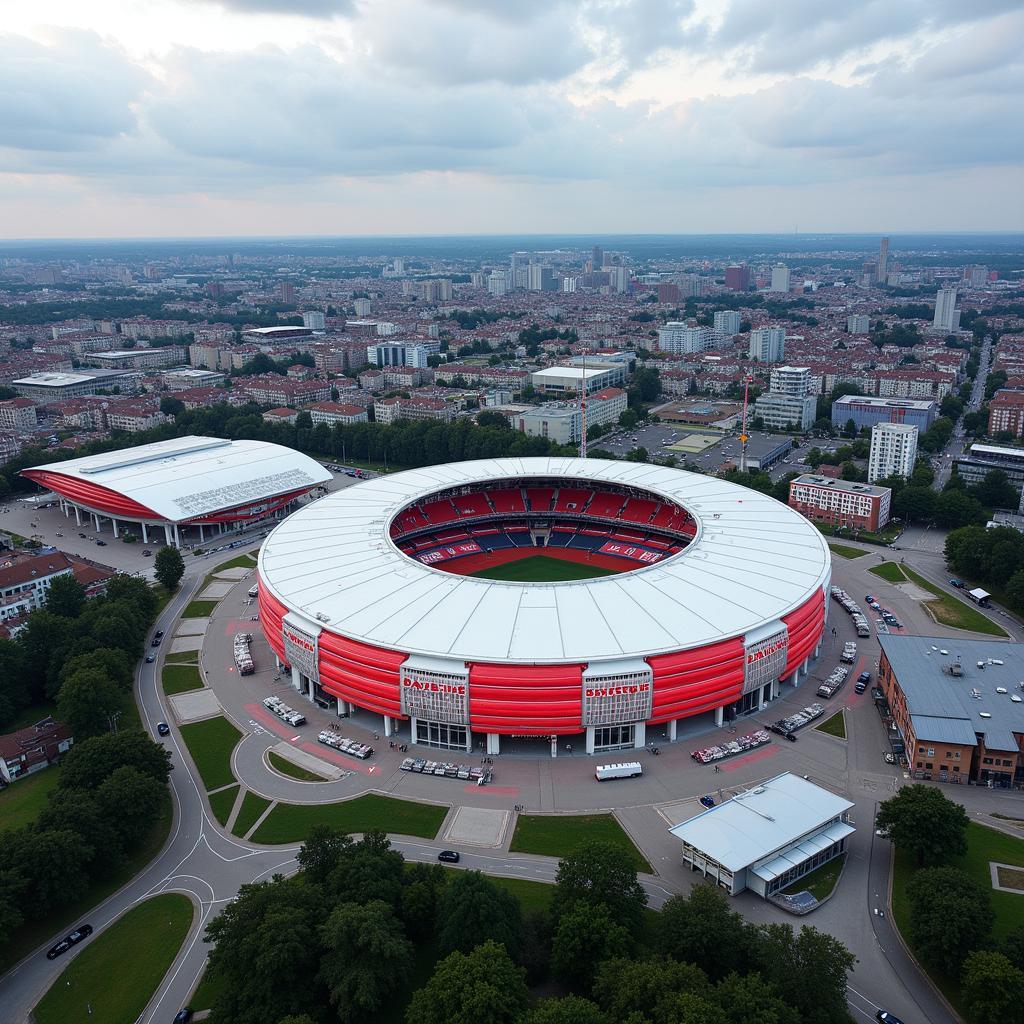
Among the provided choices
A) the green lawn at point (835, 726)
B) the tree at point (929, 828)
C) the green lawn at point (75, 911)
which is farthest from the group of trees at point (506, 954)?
the green lawn at point (835, 726)

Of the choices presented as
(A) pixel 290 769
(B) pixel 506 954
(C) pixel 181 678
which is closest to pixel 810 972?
(B) pixel 506 954

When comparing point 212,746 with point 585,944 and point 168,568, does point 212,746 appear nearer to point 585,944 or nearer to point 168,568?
point 168,568

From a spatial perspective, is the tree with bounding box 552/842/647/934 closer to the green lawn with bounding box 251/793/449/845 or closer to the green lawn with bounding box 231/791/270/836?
the green lawn with bounding box 251/793/449/845

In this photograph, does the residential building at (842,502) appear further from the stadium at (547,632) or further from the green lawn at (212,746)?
the green lawn at (212,746)

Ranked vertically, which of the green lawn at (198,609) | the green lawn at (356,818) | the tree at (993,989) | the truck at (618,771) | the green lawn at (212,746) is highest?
the tree at (993,989)

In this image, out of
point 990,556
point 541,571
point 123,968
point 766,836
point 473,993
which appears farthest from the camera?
point 541,571

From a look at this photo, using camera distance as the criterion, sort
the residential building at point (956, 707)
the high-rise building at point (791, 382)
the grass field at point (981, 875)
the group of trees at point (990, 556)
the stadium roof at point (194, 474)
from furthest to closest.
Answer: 1. the high-rise building at point (791, 382)
2. the stadium roof at point (194, 474)
3. the group of trees at point (990, 556)
4. the residential building at point (956, 707)
5. the grass field at point (981, 875)

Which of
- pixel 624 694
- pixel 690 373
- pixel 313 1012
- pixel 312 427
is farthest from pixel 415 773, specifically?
pixel 690 373
